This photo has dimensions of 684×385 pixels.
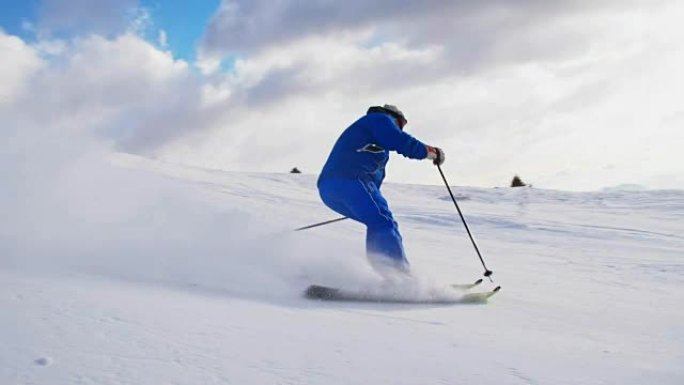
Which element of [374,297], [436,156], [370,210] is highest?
[436,156]

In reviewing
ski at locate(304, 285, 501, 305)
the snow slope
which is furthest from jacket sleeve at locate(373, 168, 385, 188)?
ski at locate(304, 285, 501, 305)

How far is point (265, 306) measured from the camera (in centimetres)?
357

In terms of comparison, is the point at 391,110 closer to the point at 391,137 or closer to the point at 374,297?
the point at 391,137

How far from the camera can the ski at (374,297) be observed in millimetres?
4262

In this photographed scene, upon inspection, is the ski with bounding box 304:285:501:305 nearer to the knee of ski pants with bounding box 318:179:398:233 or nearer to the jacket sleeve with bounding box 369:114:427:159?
the knee of ski pants with bounding box 318:179:398:233

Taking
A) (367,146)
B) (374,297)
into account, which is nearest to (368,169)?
(367,146)

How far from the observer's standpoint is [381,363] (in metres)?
2.49

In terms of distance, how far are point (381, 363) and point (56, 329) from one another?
130 cm

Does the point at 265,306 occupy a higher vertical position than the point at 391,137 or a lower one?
lower

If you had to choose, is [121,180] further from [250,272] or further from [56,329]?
[56,329]

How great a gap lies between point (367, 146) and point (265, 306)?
2.05 meters

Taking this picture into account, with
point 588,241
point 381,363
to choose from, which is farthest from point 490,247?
point 381,363

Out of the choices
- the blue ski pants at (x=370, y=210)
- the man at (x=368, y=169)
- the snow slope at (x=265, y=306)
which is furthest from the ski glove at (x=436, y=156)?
the snow slope at (x=265, y=306)

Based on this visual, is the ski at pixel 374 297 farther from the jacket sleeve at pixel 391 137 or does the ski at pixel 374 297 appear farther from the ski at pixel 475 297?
the jacket sleeve at pixel 391 137
